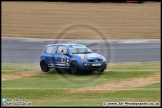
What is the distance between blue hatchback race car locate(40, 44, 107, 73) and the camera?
19.7 metres

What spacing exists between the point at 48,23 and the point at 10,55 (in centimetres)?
1034

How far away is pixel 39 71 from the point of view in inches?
836

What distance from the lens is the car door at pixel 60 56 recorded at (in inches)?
800

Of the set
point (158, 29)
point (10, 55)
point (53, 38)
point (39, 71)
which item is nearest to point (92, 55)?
point (39, 71)

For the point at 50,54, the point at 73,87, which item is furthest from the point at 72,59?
the point at 73,87

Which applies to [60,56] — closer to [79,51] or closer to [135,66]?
[79,51]

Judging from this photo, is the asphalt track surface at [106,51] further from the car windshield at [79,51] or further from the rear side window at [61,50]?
the rear side window at [61,50]

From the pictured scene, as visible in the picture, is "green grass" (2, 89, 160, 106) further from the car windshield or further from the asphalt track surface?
the asphalt track surface

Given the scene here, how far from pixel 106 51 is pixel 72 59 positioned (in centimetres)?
760

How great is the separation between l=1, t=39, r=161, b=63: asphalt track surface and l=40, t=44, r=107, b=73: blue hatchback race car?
3710 mm

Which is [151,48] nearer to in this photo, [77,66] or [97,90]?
[77,66]

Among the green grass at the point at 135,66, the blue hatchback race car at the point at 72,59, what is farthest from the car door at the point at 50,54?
the green grass at the point at 135,66

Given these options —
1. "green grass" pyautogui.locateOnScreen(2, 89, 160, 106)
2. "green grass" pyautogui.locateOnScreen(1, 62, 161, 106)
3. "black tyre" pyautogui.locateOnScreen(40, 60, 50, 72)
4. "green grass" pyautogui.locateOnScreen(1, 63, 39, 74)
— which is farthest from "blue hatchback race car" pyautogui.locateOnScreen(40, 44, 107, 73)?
"green grass" pyautogui.locateOnScreen(2, 89, 160, 106)

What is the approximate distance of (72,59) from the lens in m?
19.9
